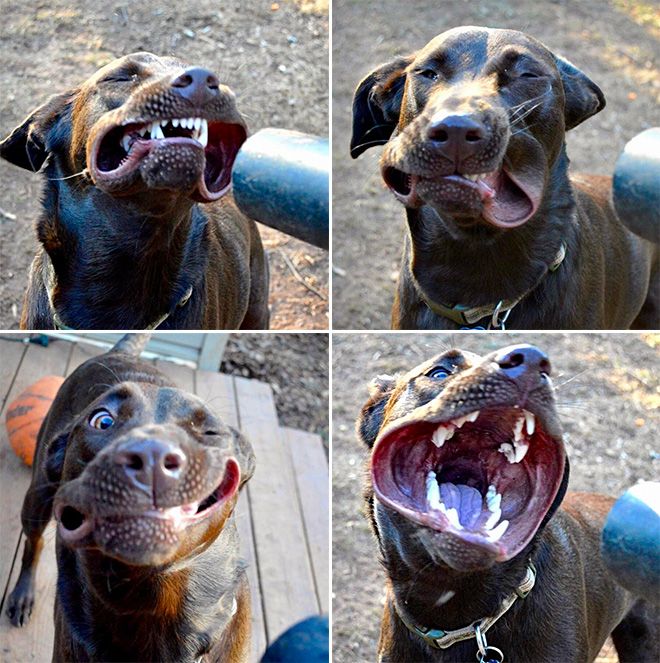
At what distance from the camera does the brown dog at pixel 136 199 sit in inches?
102

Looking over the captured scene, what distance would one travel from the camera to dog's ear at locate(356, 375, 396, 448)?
2932 mm

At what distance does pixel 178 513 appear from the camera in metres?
2.16

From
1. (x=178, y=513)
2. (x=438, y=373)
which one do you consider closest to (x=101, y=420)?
(x=178, y=513)

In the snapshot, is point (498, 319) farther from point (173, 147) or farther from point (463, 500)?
point (173, 147)

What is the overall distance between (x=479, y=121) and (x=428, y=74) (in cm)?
67

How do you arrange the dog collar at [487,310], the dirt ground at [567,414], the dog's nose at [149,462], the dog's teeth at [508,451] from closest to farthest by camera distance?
the dog's nose at [149,462], the dog's teeth at [508,451], the dog collar at [487,310], the dirt ground at [567,414]

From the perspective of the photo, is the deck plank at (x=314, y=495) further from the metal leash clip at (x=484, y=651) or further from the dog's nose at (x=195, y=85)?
the dog's nose at (x=195, y=85)

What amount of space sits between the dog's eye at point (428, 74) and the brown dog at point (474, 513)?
46.2 inches

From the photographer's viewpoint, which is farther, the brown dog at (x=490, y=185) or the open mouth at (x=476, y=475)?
the brown dog at (x=490, y=185)

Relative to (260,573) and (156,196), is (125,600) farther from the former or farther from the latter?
(260,573)

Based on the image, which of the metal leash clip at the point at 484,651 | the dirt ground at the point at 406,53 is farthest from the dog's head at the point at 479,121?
the dirt ground at the point at 406,53

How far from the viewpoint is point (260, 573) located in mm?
4500

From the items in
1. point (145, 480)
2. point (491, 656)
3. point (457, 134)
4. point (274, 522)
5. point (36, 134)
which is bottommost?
point (274, 522)

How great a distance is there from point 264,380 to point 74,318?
321 centimetres
